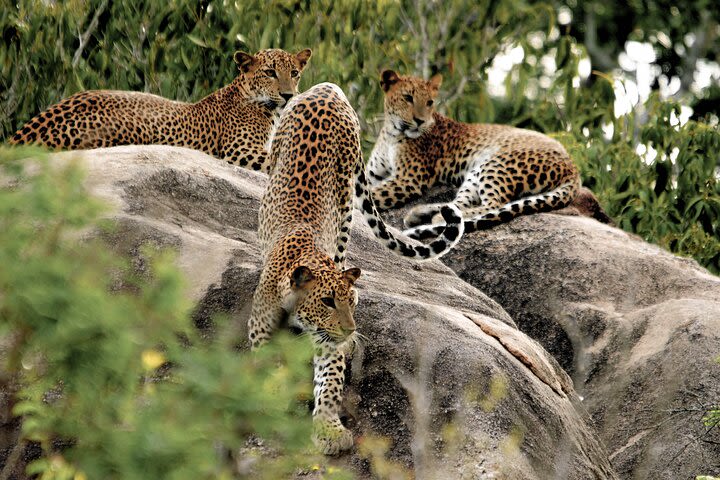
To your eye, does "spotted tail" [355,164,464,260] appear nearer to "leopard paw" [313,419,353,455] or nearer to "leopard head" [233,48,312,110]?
"leopard paw" [313,419,353,455]

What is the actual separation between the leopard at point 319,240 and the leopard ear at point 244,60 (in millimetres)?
2111

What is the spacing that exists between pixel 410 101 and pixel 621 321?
3685 millimetres

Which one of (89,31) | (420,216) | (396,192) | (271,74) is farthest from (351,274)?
(89,31)

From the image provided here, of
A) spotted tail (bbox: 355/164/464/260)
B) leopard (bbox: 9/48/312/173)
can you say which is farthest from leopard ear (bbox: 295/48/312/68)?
spotted tail (bbox: 355/164/464/260)

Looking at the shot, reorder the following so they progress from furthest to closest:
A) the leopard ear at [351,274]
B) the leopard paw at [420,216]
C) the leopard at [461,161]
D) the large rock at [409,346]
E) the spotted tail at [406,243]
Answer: the leopard at [461,161], the leopard paw at [420,216], the spotted tail at [406,243], the leopard ear at [351,274], the large rock at [409,346]

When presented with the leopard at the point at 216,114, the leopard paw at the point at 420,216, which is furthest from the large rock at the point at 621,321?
the leopard at the point at 216,114

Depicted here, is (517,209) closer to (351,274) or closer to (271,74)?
(271,74)

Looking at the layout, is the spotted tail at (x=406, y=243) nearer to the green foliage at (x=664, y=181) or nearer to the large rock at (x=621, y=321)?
the large rock at (x=621, y=321)

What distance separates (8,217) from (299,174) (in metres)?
5.18

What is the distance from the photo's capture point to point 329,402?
7895 millimetres

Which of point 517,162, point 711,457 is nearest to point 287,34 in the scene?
point 517,162

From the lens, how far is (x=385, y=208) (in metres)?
13.8

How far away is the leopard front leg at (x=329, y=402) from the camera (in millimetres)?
7637

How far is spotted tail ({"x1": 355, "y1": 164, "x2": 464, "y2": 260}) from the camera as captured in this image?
962cm
